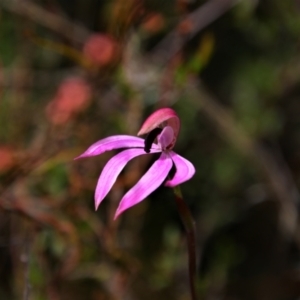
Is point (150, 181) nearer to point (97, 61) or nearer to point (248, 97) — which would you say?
point (97, 61)

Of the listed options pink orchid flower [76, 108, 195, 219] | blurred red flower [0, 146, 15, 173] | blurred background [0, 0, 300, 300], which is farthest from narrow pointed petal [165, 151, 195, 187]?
blurred red flower [0, 146, 15, 173]

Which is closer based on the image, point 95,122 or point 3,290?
point 95,122

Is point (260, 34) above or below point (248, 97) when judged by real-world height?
above

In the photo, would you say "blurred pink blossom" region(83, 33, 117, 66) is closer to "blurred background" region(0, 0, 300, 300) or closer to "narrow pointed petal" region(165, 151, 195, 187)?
"blurred background" region(0, 0, 300, 300)

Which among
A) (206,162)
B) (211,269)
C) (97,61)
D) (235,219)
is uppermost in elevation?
(97,61)

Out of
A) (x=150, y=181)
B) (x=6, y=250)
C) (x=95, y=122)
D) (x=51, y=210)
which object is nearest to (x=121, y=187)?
(x=51, y=210)

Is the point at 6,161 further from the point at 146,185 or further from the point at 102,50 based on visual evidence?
the point at 146,185

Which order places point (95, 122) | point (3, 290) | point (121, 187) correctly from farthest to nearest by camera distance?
point (3, 290)
point (95, 122)
point (121, 187)
